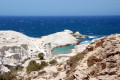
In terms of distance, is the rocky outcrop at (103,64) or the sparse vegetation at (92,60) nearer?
the rocky outcrop at (103,64)

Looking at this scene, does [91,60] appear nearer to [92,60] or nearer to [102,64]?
[92,60]

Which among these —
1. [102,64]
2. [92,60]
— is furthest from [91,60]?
[102,64]

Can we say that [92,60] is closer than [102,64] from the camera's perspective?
No

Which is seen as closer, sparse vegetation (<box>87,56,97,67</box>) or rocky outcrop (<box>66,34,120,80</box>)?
rocky outcrop (<box>66,34,120,80</box>)

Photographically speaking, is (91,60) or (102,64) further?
(91,60)

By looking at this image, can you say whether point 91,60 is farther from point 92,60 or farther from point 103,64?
point 103,64

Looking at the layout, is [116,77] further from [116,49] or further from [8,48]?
[8,48]

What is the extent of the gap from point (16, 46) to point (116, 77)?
29312 millimetres

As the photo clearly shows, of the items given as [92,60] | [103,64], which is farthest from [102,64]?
[92,60]

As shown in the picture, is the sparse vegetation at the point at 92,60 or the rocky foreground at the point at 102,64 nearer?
the rocky foreground at the point at 102,64

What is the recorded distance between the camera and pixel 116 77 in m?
10.2

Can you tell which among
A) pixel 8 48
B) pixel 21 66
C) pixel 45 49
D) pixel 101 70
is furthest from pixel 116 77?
pixel 45 49

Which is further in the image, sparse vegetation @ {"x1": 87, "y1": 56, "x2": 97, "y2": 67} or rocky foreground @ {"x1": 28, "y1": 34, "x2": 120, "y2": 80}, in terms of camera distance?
sparse vegetation @ {"x1": 87, "y1": 56, "x2": 97, "y2": 67}

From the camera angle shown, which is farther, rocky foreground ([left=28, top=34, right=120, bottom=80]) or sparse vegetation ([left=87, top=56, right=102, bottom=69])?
sparse vegetation ([left=87, top=56, right=102, bottom=69])
